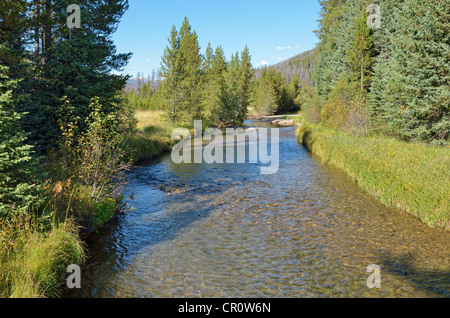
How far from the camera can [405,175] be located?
1166 cm

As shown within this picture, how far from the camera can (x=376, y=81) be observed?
28141 millimetres

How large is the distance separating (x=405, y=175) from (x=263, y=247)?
21.7 ft

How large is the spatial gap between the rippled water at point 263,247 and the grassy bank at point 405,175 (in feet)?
1.64

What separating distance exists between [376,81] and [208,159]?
17.6 metres

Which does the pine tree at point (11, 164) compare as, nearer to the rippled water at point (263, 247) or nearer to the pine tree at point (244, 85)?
the rippled water at point (263, 247)

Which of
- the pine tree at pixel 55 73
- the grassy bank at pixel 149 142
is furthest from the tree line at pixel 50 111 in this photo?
the grassy bank at pixel 149 142

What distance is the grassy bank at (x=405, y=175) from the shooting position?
9.98 m

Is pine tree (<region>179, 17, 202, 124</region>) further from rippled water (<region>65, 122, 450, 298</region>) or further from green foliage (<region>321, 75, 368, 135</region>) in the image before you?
rippled water (<region>65, 122, 450, 298</region>)

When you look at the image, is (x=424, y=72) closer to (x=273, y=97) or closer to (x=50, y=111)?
(x=50, y=111)

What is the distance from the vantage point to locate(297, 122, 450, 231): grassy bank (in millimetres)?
9984

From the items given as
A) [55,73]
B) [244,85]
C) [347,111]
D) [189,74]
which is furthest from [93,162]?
[244,85]
